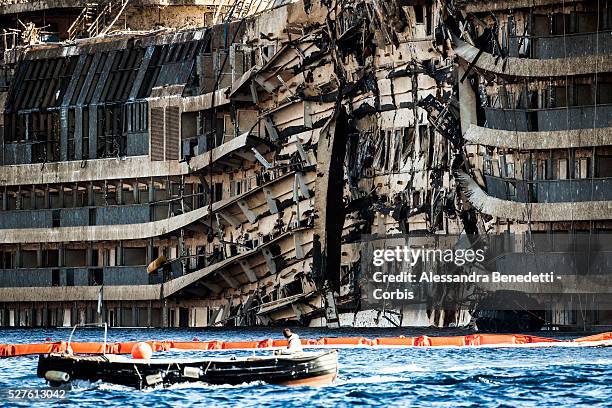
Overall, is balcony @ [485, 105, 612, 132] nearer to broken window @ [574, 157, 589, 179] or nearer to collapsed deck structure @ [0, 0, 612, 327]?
collapsed deck structure @ [0, 0, 612, 327]

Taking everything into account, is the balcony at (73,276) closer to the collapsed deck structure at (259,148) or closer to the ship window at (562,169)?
the collapsed deck structure at (259,148)

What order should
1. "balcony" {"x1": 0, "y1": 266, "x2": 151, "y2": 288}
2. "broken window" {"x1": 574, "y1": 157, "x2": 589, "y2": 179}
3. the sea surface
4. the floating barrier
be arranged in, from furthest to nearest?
"balcony" {"x1": 0, "y1": 266, "x2": 151, "y2": 288}
"broken window" {"x1": 574, "y1": 157, "x2": 589, "y2": 179}
the floating barrier
the sea surface

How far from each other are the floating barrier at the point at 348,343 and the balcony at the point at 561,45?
12424mm

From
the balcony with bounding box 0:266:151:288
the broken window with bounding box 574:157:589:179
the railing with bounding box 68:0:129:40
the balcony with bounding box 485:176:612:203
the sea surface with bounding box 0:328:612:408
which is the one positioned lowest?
the sea surface with bounding box 0:328:612:408

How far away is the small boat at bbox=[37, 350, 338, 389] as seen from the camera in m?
66.8

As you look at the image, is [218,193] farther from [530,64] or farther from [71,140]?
[530,64]

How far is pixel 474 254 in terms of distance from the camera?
9431cm

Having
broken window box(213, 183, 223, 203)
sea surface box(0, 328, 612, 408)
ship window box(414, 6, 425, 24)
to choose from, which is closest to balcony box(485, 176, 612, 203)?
ship window box(414, 6, 425, 24)

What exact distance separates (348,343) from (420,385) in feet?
59.8

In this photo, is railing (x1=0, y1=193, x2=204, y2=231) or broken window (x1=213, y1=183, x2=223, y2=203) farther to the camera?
railing (x1=0, y1=193, x2=204, y2=231)

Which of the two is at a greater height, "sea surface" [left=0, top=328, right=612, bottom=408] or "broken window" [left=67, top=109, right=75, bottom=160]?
"broken window" [left=67, top=109, right=75, bottom=160]

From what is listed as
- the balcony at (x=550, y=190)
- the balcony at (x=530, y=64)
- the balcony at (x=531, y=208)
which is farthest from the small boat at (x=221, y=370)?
the balcony at (x=530, y=64)

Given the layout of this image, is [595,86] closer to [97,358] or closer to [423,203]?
[423,203]

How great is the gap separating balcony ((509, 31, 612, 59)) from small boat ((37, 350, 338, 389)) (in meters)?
28.0
